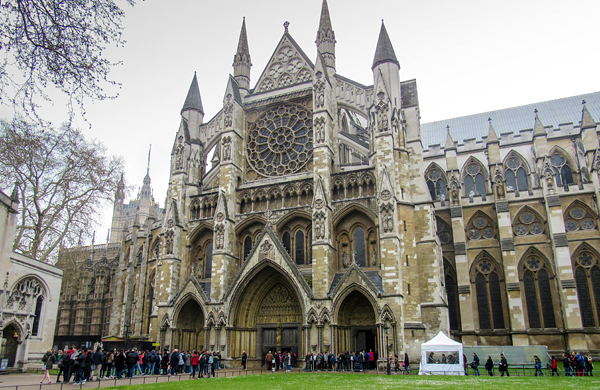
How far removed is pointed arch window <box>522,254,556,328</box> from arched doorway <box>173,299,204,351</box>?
69.4 feet

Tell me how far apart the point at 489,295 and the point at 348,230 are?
12.1 m

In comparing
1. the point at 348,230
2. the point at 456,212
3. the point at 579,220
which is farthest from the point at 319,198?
the point at 579,220

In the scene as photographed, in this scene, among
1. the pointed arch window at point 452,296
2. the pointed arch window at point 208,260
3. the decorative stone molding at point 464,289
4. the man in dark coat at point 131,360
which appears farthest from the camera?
the pointed arch window at point 452,296

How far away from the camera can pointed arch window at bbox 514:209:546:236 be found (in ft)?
105

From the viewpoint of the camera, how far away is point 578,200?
1230 inches

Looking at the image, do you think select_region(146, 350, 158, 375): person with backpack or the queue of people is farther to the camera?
select_region(146, 350, 158, 375): person with backpack

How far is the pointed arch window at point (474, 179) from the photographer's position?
37.6m

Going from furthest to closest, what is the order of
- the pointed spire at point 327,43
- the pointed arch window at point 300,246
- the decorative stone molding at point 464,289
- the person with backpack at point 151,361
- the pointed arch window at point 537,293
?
the pointed spire at point 327,43, the decorative stone molding at point 464,289, the pointed arch window at point 537,293, the pointed arch window at point 300,246, the person with backpack at point 151,361

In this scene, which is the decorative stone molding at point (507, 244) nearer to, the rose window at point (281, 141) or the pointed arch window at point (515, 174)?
the pointed arch window at point (515, 174)

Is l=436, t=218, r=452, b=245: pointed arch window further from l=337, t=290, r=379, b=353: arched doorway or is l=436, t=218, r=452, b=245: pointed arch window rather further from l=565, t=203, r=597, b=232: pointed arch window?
l=337, t=290, r=379, b=353: arched doorway

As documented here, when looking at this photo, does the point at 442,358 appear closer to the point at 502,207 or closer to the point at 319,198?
the point at 319,198

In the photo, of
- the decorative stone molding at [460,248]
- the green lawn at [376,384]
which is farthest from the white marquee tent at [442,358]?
the decorative stone molding at [460,248]

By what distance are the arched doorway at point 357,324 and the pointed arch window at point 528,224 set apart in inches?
553

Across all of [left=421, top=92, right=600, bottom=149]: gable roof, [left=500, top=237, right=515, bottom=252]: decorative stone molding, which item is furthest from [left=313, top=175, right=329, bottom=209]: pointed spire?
[left=421, top=92, right=600, bottom=149]: gable roof
